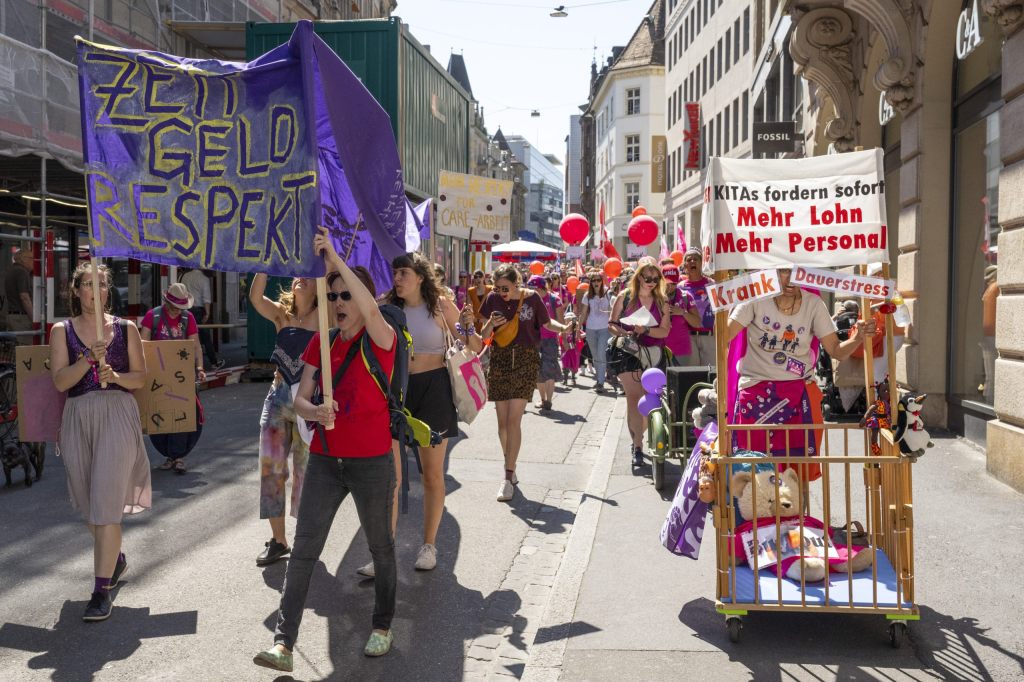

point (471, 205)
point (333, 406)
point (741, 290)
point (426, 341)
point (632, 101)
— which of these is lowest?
point (333, 406)

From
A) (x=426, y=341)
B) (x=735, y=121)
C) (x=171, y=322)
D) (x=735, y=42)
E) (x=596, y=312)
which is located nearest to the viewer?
(x=426, y=341)

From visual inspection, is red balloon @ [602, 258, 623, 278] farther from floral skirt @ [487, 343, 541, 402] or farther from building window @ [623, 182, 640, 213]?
building window @ [623, 182, 640, 213]

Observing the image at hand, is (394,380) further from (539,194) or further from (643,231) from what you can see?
(539,194)

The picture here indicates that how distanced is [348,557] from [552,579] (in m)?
1.26

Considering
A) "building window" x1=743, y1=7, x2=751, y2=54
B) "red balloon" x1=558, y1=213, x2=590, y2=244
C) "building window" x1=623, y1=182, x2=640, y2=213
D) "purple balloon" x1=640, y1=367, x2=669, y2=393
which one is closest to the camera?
"purple balloon" x1=640, y1=367, x2=669, y2=393

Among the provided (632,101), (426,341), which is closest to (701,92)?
(632,101)

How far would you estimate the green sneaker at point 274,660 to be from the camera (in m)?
4.09

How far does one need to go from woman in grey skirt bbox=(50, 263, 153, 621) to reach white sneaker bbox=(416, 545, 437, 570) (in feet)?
5.21

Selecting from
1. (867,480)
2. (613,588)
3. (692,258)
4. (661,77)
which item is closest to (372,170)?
(613,588)

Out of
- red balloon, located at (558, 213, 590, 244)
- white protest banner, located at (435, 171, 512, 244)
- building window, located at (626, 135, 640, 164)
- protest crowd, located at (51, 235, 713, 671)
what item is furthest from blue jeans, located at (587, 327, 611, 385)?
building window, located at (626, 135, 640, 164)

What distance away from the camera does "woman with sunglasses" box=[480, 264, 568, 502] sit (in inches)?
315

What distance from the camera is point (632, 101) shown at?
6988cm

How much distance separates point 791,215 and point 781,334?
101 centimetres

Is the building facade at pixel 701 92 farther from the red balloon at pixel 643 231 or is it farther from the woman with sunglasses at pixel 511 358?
the woman with sunglasses at pixel 511 358
